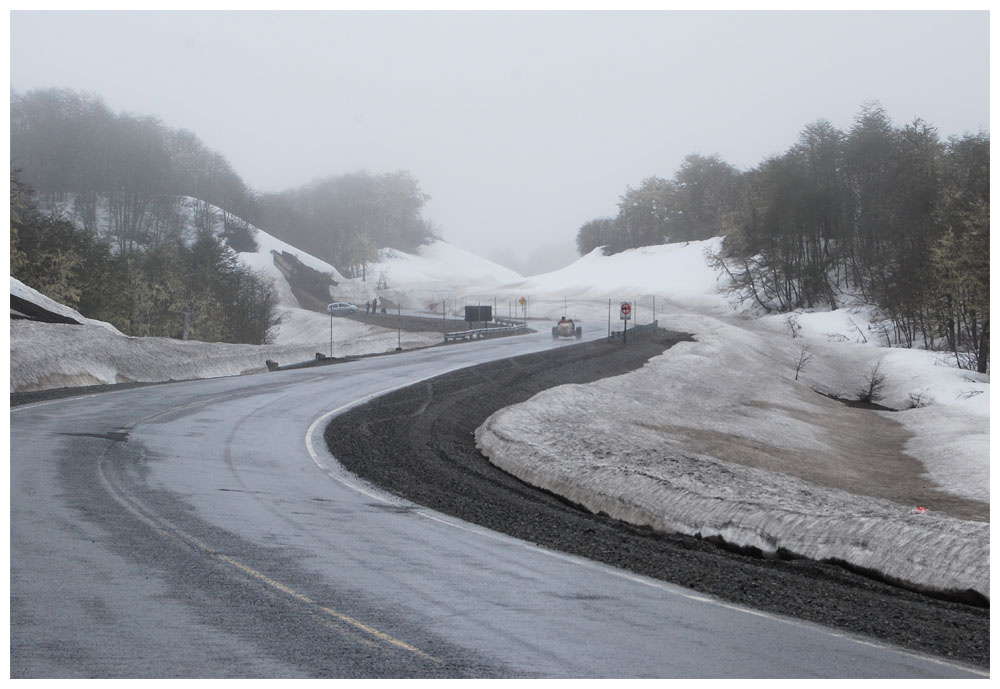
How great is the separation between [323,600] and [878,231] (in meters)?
76.6

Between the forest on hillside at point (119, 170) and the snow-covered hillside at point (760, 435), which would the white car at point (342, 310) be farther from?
the snow-covered hillside at point (760, 435)

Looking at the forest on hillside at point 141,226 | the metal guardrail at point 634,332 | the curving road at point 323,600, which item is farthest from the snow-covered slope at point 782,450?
the forest on hillside at point 141,226

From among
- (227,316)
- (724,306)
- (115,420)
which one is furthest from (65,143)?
(115,420)

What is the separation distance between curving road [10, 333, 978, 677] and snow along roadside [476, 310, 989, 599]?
10.3 ft

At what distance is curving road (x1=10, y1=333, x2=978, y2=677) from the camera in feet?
23.9

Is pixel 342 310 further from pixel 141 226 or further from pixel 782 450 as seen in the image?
pixel 782 450

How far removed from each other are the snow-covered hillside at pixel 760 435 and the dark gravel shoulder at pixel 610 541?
0.60 meters

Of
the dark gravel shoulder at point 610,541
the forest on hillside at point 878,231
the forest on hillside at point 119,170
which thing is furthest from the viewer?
the forest on hillside at point 119,170

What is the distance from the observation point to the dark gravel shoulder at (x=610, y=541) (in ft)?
28.9

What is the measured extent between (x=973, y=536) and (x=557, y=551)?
17.6 ft

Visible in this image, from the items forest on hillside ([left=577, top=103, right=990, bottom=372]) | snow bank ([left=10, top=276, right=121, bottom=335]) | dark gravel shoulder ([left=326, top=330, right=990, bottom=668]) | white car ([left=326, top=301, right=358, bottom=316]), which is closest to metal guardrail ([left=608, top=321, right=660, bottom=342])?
forest on hillside ([left=577, top=103, right=990, bottom=372])

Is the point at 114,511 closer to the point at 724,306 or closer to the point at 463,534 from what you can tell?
the point at 463,534

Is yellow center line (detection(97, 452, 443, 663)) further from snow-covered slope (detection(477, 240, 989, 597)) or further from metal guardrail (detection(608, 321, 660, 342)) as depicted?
metal guardrail (detection(608, 321, 660, 342))

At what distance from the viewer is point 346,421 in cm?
2459
